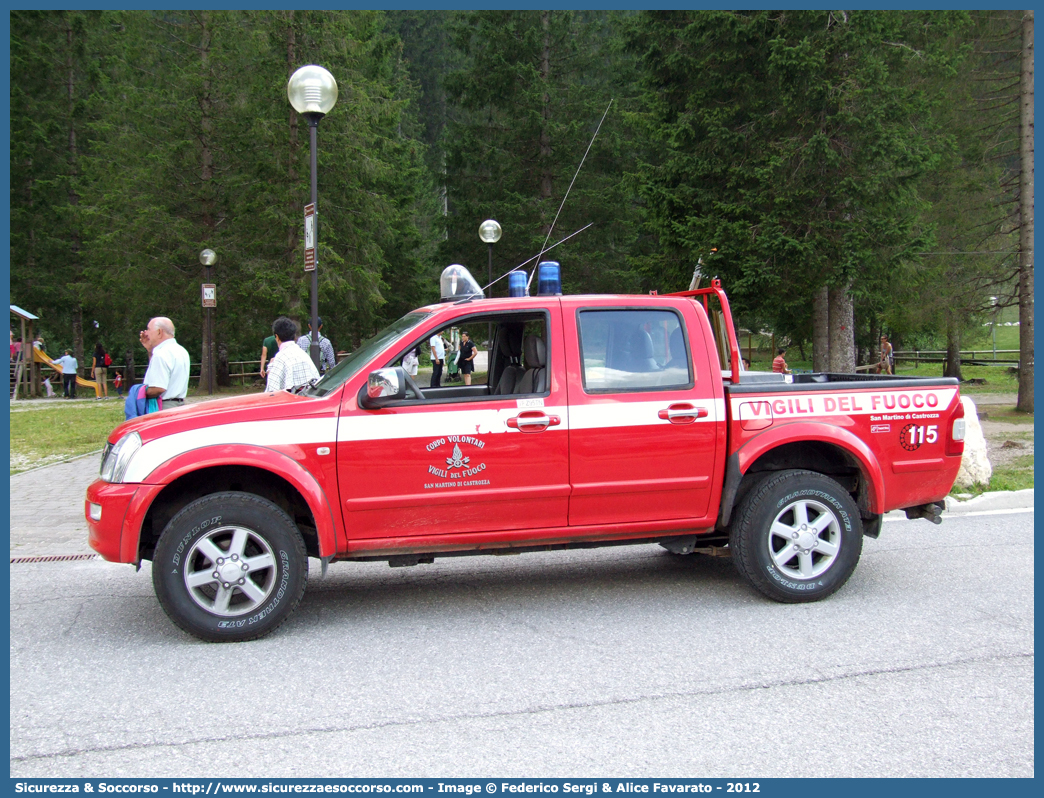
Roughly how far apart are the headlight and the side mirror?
1.26m

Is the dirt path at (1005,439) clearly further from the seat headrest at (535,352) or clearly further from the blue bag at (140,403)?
the blue bag at (140,403)

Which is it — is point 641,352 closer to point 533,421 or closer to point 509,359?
point 533,421

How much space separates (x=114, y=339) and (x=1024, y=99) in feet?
124

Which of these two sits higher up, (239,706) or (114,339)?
(114,339)

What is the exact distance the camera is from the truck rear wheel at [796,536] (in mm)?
5461

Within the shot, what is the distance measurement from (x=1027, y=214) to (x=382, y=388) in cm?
1783

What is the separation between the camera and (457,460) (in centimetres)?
508

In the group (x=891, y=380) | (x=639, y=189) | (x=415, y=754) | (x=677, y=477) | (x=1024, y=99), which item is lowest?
(x=415, y=754)

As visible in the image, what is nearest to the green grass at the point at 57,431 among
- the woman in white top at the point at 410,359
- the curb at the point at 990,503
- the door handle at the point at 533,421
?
the woman in white top at the point at 410,359

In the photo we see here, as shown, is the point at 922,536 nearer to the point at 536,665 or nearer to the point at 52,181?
the point at 536,665

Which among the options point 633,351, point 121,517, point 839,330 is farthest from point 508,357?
point 839,330

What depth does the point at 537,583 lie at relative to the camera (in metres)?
6.16

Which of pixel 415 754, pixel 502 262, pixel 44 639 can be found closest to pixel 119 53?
pixel 502 262

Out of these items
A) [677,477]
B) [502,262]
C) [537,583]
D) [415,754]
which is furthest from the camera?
[502,262]
